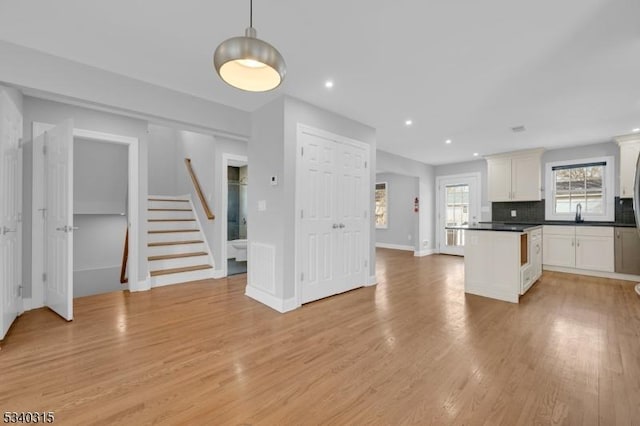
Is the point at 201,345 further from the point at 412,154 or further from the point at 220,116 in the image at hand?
the point at 412,154

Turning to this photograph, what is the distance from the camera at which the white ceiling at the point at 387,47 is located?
1925mm

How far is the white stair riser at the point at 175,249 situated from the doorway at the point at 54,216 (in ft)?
4.91

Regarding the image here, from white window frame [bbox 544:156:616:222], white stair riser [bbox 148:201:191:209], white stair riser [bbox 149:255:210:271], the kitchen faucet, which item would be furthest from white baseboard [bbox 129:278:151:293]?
the kitchen faucet

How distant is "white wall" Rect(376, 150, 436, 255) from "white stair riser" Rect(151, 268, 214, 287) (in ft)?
15.3

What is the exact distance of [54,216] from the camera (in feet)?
10.1

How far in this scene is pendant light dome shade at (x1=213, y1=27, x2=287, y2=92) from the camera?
4.22ft

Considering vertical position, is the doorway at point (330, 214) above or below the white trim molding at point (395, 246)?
above

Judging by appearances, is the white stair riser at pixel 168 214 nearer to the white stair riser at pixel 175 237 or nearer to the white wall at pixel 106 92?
the white stair riser at pixel 175 237

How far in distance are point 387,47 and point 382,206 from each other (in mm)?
6991

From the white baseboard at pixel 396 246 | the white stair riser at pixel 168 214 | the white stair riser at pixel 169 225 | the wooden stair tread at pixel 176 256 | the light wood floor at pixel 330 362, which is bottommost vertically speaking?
the light wood floor at pixel 330 362

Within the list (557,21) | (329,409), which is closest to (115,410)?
(329,409)

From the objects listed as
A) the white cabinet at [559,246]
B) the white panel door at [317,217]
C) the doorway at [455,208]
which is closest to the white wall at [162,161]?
the white panel door at [317,217]

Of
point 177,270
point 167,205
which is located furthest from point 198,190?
point 177,270

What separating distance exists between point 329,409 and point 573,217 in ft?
21.9
